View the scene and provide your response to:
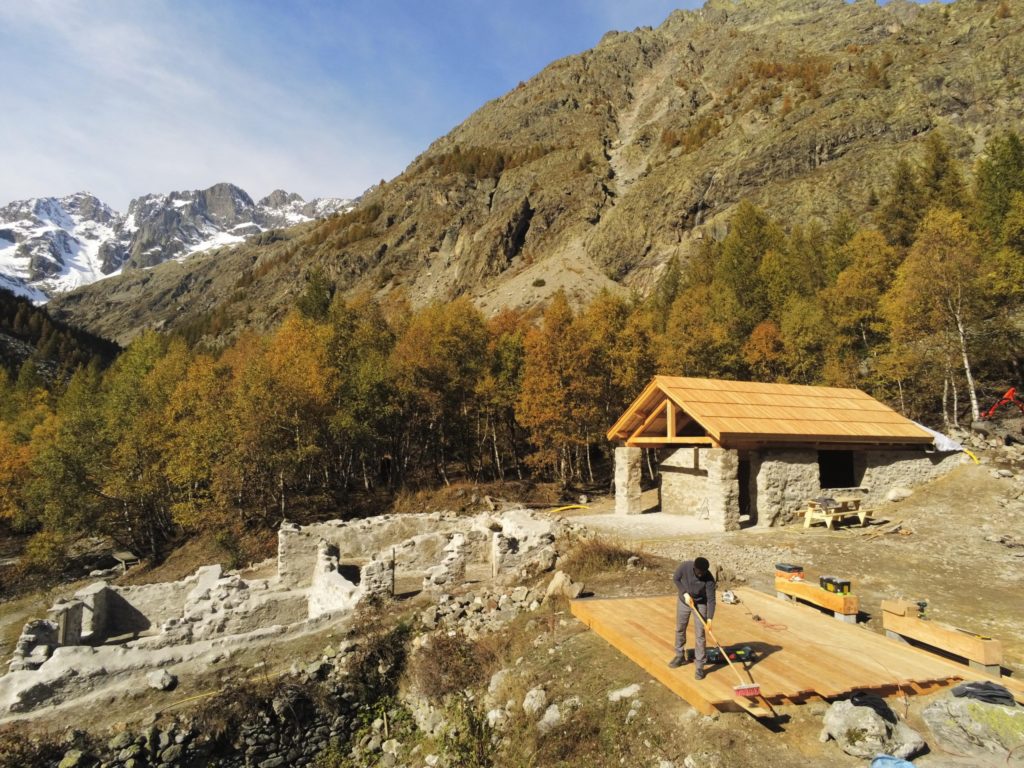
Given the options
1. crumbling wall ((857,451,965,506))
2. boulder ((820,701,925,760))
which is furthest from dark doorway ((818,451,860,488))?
boulder ((820,701,925,760))

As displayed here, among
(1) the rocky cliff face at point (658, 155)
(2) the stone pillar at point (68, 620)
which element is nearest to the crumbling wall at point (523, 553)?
(2) the stone pillar at point (68, 620)

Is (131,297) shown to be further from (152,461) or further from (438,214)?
(152,461)

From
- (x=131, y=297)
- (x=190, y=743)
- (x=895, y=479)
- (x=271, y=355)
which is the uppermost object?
(x=131, y=297)

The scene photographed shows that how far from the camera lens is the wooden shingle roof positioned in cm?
1594

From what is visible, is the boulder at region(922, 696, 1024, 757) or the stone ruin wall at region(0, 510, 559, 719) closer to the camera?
the boulder at region(922, 696, 1024, 757)

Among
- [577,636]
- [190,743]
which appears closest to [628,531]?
[577,636]

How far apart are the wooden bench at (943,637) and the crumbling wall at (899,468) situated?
449 inches

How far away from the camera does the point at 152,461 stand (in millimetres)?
24953

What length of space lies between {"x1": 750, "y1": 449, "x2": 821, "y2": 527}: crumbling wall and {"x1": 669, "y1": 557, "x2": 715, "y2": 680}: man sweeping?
11.1 m

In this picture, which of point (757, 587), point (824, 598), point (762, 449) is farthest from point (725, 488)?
point (824, 598)

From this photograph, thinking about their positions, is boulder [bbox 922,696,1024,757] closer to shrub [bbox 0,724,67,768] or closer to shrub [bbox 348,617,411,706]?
shrub [bbox 348,617,411,706]

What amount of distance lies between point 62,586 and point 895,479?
3206 cm

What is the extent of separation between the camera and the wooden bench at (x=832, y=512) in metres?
14.9

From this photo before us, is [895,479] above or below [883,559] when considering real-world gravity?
above
